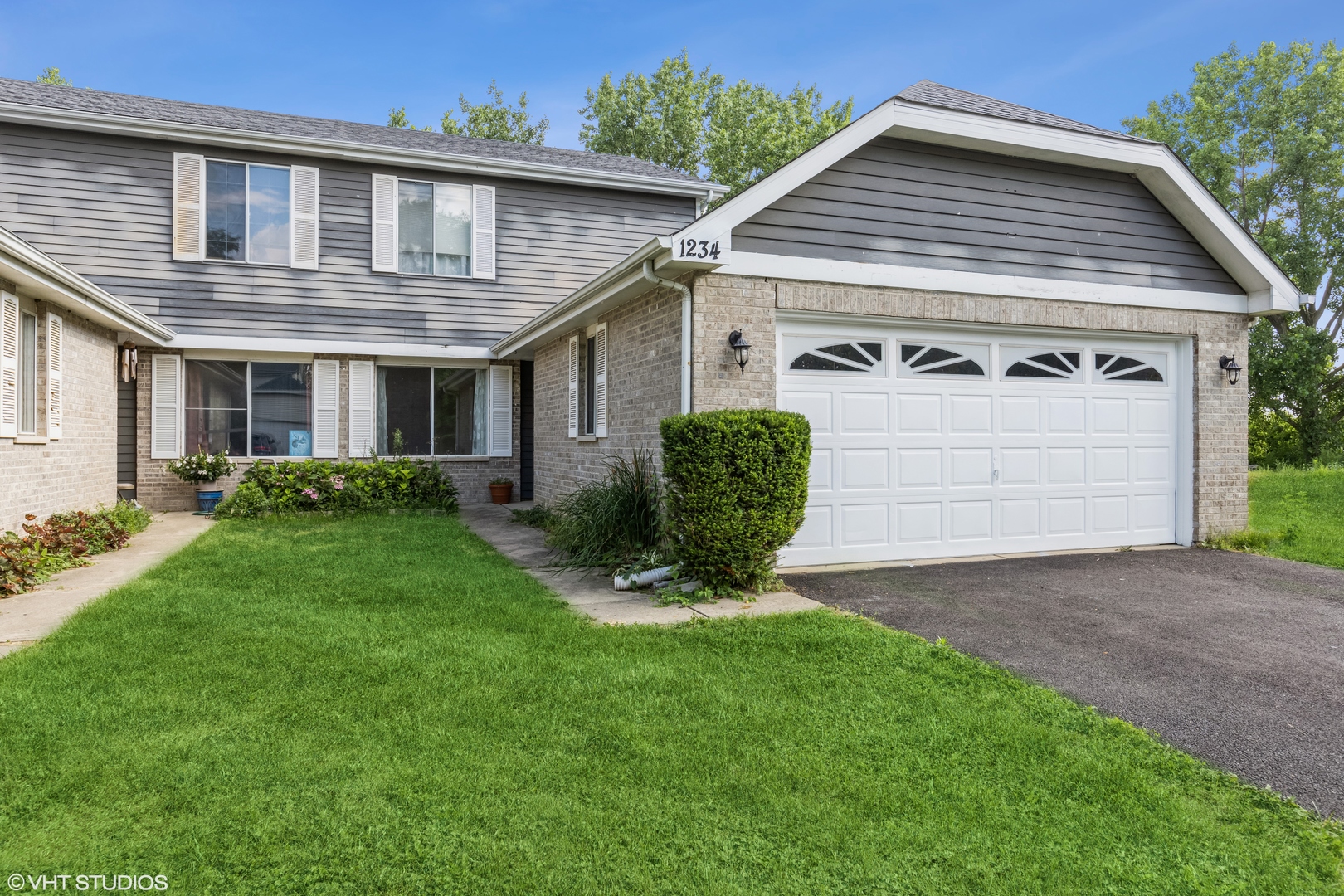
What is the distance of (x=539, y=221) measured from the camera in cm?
1405

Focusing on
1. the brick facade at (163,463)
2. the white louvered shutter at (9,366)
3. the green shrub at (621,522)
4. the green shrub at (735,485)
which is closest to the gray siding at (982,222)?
the green shrub at (735,485)

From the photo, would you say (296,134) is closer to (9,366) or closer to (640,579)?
(9,366)

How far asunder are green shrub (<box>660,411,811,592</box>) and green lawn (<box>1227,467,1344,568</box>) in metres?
5.94

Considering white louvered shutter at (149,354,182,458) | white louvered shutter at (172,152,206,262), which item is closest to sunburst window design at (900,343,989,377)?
white louvered shutter at (172,152,206,262)

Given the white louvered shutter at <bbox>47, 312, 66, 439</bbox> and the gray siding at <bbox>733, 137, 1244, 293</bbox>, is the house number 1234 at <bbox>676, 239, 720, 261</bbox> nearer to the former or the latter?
the gray siding at <bbox>733, 137, 1244, 293</bbox>

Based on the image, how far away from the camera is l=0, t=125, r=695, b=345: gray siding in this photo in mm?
11719

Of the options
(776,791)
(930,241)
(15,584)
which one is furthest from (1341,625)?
(15,584)

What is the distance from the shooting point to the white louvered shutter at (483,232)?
535 inches

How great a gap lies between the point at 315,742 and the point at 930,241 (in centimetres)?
685

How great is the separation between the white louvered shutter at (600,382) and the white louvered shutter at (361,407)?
5.25 metres

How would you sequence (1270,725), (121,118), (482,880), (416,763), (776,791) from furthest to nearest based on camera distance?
(121,118) < (1270,725) < (416,763) < (776,791) < (482,880)

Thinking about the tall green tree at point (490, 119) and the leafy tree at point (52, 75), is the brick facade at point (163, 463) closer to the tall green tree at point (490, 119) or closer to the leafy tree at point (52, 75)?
the tall green tree at point (490, 119)

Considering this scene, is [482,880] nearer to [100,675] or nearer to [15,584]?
[100,675]

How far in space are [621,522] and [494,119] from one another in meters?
25.7
